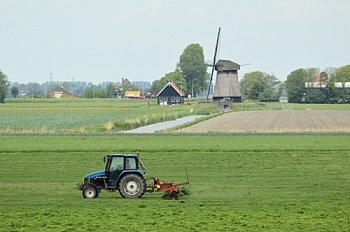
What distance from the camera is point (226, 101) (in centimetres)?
14375

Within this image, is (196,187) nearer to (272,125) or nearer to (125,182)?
(125,182)

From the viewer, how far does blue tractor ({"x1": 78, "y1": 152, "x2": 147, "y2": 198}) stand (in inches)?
965

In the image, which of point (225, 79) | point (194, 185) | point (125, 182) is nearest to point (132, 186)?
point (125, 182)

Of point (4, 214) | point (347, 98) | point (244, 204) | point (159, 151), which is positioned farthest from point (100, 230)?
point (347, 98)

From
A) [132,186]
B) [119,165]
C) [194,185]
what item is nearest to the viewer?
[132,186]

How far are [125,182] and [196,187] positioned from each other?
436cm

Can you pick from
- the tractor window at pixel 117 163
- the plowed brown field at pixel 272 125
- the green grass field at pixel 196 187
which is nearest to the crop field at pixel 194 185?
the green grass field at pixel 196 187

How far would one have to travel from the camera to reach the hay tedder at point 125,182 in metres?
24.5

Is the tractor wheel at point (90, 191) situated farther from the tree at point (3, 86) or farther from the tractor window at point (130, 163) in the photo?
the tree at point (3, 86)

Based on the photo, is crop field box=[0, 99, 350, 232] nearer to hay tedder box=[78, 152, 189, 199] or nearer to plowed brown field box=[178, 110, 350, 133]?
hay tedder box=[78, 152, 189, 199]

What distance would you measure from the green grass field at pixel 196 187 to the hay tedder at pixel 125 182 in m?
0.36

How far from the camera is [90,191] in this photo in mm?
25125

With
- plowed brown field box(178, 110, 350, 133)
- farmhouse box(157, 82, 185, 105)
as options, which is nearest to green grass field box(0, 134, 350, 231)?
plowed brown field box(178, 110, 350, 133)

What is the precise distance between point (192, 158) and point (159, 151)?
4466mm
